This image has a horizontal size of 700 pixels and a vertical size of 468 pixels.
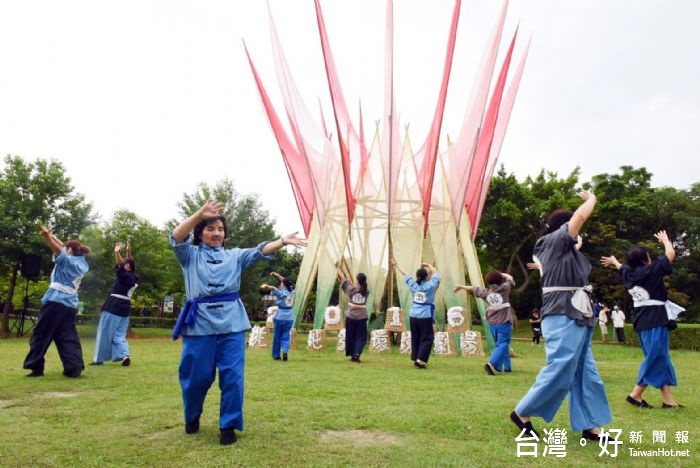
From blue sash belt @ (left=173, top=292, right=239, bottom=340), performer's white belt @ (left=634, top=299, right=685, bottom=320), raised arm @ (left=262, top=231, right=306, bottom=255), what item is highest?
raised arm @ (left=262, top=231, right=306, bottom=255)

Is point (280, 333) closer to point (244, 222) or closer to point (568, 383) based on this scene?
point (568, 383)

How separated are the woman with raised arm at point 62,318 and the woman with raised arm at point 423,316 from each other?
5094 mm

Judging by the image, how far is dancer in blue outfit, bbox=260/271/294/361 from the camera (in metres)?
10.5

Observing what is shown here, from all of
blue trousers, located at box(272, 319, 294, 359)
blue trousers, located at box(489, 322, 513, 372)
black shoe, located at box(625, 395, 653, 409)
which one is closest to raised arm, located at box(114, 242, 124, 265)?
blue trousers, located at box(272, 319, 294, 359)

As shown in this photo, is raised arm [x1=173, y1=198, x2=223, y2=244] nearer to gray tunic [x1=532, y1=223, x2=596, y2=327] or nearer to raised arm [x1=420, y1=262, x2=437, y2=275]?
gray tunic [x1=532, y1=223, x2=596, y2=327]

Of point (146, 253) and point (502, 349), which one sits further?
point (146, 253)

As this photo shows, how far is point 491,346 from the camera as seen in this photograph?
13.2 m

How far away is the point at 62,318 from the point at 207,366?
4.36 m

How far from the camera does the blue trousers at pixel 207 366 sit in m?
3.79

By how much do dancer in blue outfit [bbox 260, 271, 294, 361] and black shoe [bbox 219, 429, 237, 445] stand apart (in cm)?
693

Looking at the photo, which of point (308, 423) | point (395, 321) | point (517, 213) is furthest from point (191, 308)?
point (517, 213)

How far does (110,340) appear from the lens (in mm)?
8758

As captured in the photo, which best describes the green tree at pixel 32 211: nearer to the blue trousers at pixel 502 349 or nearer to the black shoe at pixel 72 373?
the black shoe at pixel 72 373

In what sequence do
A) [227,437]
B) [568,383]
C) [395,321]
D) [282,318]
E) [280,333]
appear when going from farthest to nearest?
[395,321] → [282,318] → [280,333] → [568,383] → [227,437]
